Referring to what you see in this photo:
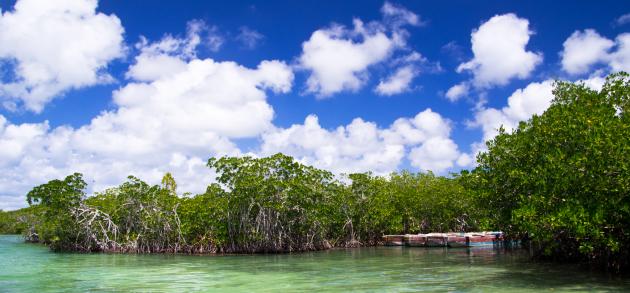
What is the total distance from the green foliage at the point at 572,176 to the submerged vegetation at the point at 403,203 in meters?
0.03

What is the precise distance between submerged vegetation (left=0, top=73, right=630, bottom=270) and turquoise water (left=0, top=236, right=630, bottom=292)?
3.43 feet

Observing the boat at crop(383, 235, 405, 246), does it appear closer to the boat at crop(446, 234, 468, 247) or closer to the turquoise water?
the boat at crop(446, 234, 468, 247)

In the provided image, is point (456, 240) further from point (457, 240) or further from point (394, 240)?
point (394, 240)

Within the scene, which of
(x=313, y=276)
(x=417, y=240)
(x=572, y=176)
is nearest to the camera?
(x=572, y=176)

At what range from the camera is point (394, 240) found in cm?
2908

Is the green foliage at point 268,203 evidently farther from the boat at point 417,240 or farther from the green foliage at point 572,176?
the green foliage at point 572,176

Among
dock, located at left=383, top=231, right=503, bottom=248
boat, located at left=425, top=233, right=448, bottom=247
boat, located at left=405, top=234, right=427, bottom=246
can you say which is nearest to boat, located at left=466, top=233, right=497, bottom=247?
dock, located at left=383, top=231, right=503, bottom=248

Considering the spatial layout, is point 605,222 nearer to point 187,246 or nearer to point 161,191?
point 187,246

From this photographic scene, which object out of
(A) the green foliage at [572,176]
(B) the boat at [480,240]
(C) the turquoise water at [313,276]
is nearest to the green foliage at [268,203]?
(C) the turquoise water at [313,276]

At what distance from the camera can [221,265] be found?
18875 millimetres

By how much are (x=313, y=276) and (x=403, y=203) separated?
55.3 feet

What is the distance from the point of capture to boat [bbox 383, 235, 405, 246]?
28.5 meters

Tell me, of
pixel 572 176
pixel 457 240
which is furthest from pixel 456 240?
pixel 572 176

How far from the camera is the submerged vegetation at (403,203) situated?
10.7 m
